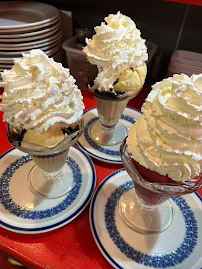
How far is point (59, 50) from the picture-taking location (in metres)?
1.36

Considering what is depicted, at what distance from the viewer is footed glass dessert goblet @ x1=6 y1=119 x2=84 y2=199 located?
61cm

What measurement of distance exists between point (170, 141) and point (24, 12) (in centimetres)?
140

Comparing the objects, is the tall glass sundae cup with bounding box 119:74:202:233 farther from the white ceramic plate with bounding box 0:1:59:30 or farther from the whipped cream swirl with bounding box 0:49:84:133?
the white ceramic plate with bounding box 0:1:59:30

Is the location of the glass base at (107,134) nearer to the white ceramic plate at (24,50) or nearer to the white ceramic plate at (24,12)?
the white ceramic plate at (24,50)

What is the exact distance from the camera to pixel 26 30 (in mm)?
1072

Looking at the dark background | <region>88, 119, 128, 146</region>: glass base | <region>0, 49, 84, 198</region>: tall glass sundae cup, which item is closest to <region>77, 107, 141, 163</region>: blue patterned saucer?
<region>88, 119, 128, 146</region>: glass base

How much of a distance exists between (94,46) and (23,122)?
19.1 inches

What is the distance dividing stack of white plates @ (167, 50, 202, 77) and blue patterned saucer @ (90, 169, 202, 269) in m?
0.66

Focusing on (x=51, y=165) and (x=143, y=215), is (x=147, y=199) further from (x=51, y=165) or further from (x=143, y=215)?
(x=51, y=165)

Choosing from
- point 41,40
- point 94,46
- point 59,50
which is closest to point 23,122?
point 94,46

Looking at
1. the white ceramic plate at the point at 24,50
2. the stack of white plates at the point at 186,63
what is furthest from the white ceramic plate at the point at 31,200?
the stack of white plates at the point at 186,63

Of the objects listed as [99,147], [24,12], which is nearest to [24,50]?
Result: [24,12]

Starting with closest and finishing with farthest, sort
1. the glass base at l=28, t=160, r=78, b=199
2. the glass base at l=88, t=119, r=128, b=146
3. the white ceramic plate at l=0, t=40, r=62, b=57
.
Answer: the glass base at l=28, t=160, r=78, b=199 < the glass base at l=88, t=119, r=128, b=146 < the white ceramic plate at l=0, t=40, r=62, b=57

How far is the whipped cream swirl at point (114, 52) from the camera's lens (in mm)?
795
